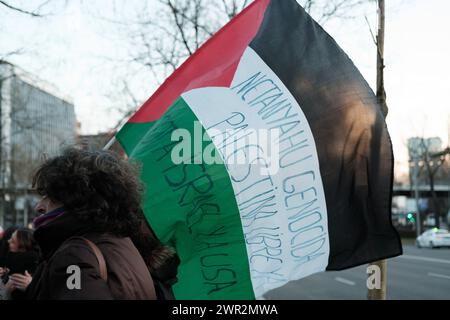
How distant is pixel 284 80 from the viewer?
3.22m

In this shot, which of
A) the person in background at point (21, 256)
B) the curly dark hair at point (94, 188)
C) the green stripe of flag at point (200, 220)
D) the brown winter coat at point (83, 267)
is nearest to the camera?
the brown winter coat at point (83, 267)

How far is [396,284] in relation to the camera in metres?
13.2

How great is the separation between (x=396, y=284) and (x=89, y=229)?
12.5 metres

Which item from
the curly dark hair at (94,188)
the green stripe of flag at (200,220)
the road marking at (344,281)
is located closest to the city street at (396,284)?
the road marking at (344,281)

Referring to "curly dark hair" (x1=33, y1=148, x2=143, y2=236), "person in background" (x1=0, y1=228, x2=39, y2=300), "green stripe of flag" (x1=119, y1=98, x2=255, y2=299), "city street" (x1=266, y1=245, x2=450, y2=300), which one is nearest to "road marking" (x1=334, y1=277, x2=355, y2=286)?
"city street" (x1=266, y1=245, x2=450, y2=300)

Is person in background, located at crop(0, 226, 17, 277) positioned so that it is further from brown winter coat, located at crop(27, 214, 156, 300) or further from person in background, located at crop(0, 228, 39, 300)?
brown winter coat, located at crop(27, 214, 156, 300)

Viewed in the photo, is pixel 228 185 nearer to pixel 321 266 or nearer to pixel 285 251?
pixel 285 251

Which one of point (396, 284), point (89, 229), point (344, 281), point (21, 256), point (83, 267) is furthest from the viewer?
point (344, 281)

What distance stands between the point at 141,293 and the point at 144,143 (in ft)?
4.39

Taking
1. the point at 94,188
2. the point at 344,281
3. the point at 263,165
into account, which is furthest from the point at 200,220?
the point at 344,281

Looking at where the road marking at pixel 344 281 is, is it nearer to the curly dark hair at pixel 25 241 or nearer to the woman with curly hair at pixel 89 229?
the curly dark hair at pixel 25 241

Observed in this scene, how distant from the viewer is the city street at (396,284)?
35.1ft

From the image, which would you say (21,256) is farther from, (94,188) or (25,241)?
(94,188)

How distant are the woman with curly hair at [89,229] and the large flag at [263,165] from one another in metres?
0.84
